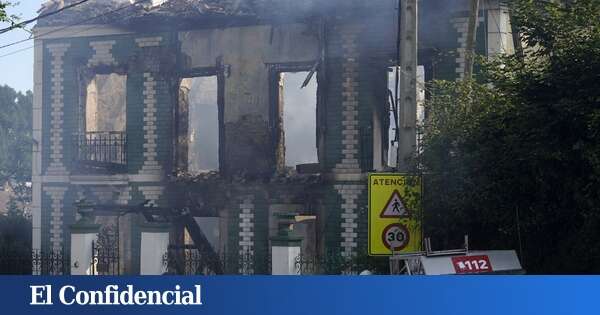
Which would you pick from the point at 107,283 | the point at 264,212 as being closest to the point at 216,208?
the point at 264,212

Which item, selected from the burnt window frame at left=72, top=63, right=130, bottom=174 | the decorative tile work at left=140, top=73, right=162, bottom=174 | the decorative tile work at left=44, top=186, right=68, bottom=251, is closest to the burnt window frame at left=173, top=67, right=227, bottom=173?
the decorative tile work at left=140, top=73, right=162, bottom=174

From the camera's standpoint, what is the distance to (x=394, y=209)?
40.5ft

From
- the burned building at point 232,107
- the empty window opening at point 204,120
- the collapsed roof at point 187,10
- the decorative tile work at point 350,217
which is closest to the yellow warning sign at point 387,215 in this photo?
the burned building at point 232,107

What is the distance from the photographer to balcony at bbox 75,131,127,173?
82.2ft

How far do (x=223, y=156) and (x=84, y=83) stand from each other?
426 cm

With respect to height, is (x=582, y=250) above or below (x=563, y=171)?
below

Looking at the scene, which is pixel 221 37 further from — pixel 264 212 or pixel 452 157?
pixel 452 157

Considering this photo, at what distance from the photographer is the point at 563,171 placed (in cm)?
1288

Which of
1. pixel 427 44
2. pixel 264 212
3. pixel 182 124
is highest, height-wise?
pixel 427 44

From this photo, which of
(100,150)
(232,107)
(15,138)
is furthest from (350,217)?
(15,138)

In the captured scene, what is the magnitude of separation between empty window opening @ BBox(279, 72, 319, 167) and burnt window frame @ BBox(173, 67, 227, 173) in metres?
15.9

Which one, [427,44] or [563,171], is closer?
[563,171]

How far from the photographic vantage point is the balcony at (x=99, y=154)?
25047 mm

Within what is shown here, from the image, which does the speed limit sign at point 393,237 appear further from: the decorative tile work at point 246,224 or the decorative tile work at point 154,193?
the decorative tile work at point 154,193
